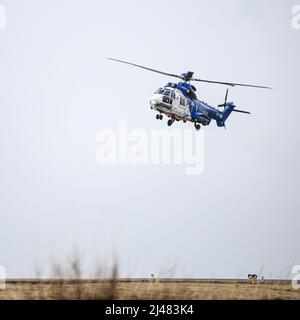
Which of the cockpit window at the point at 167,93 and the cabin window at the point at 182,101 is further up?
the cockpit window at the point at 167,93

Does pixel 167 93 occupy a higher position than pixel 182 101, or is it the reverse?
pixel 167 93

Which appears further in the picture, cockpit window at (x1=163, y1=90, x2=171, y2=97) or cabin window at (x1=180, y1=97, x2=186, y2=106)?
cabin window at (x1=180, y1=97, x2=186, y2=106)

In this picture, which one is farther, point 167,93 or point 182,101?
point 182,101

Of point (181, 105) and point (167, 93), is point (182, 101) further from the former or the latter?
point (167, 93)

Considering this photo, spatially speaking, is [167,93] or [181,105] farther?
[181,105]

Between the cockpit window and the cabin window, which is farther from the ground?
the cockpit window

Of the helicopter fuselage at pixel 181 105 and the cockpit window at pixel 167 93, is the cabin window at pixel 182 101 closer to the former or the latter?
the helicopter fuselage at pixel 181 105

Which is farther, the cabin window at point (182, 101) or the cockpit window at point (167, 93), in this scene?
the cabin window at point (182, 101)

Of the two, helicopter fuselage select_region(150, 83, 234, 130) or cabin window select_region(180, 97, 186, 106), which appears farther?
cabin window select_region(180, 97, 186, 106)

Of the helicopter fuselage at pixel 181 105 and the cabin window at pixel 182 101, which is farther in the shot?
the cabin window at pixel 182 101

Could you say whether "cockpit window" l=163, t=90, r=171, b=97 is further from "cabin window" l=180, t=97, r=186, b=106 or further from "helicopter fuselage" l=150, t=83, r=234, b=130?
"cabin window" l=180, t=97, r=186, b=106

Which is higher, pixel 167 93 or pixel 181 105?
pixel 167 93
